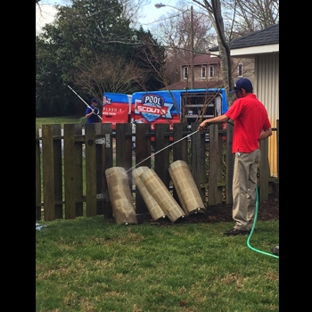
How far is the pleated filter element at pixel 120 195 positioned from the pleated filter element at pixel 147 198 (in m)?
0.15

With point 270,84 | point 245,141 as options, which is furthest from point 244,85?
point 270,84

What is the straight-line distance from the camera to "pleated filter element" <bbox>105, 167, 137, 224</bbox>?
5941 millimetres

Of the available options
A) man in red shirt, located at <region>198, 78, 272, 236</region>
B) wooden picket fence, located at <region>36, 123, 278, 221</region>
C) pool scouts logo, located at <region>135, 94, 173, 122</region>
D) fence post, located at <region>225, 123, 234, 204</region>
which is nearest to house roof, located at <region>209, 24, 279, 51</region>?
fence post, located at <region>225, 123, 234, 204</region>

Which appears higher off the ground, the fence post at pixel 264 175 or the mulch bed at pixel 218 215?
the fence post at pixel 264 175

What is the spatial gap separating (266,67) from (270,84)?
15.0 inches

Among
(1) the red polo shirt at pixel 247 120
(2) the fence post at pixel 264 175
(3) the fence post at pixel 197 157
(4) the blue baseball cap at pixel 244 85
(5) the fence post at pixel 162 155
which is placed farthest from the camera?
(2) the fence post at pixel 264 175

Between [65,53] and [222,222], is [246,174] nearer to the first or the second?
[222,222]

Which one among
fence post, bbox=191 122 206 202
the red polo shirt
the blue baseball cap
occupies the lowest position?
fence post, bbox=191 122 206 202

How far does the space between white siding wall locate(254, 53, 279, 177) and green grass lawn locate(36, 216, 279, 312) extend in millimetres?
4063

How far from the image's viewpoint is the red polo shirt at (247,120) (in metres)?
5.36

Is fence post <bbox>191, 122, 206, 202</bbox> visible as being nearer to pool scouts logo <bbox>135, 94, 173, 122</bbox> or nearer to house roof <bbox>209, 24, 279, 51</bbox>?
house roof <bbox>209, 24, 279, 51</bbox>

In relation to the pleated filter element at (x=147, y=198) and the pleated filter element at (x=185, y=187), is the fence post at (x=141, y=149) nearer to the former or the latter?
the pleated filter element at (x=147, y=198)

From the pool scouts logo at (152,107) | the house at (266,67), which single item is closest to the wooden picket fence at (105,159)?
the house at (266,67)

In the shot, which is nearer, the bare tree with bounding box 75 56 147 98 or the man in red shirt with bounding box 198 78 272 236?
the man in red shirt with bounding box 198 78 272 236
